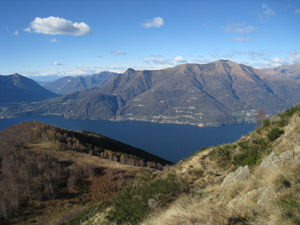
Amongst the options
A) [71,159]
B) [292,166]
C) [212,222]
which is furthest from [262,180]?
[71,159]

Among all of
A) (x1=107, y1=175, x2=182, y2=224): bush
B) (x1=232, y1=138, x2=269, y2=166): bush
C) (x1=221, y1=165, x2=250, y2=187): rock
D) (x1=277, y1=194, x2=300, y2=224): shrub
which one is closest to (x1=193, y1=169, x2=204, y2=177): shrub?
(x1=107, y1=175, x2=182, y2=224): bush

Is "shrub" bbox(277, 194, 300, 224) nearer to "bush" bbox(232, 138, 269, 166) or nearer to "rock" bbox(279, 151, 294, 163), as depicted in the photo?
"rock" bbox(279, 151, 294, 163)

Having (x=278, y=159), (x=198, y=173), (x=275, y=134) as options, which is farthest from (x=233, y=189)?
(x=275, y=134)

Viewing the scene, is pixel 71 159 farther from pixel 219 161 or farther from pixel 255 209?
pixel 255 209

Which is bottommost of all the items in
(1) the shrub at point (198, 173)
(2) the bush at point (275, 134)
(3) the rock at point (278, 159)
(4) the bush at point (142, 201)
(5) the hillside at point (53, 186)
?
(5) the hillside at point (53, 186)

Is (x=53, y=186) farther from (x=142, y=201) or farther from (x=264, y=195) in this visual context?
(x=264, y=195)

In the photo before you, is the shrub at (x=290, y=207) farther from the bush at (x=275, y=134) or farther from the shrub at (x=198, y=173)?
the bush at (x=275, y=134)

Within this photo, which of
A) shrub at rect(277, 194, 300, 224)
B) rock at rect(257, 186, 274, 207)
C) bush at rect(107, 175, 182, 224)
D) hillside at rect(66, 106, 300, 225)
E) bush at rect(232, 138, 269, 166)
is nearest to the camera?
shrub at rect(277, 194, 300, 224)

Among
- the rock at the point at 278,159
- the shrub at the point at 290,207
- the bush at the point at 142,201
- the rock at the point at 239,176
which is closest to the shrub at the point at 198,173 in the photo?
the bush at the point at 142,201
